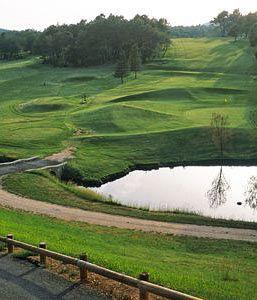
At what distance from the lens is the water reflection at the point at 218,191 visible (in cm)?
5691

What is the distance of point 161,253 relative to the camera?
A: 27469 millimetres

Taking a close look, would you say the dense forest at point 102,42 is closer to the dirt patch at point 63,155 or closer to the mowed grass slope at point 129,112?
the mowed grass slope at point 129,112

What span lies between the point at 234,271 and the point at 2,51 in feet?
574

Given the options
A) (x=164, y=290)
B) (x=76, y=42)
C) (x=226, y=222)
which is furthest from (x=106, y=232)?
(x=76, y=42)

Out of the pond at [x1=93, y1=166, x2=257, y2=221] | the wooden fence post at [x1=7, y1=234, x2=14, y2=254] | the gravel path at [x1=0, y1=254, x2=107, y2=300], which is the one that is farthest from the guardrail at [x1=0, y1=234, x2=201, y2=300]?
the pond at [x1=93, y1=166, x2=257, y2=221]

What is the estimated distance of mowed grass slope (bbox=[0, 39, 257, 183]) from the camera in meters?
71.4

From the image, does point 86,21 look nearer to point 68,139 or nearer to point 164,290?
point 68,139

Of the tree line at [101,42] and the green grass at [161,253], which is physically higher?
the tree line at [101,42]

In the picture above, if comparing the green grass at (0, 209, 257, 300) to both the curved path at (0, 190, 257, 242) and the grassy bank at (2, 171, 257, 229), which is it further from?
the grassy bank at (2, 171, 257, 229)

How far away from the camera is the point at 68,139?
75.6 metres

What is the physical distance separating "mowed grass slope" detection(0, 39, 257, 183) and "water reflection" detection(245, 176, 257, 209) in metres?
8.18

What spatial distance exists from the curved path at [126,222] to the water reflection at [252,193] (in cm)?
1716

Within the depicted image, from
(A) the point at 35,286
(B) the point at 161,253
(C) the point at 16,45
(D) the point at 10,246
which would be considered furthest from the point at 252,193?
(C) the point at 16,45

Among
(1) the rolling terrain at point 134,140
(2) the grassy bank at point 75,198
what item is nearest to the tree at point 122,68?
(1) the rolling terrain at point 134,140
